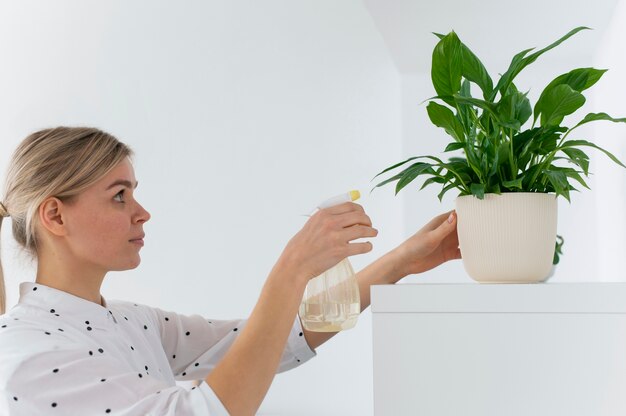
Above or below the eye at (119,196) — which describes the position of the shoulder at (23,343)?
below

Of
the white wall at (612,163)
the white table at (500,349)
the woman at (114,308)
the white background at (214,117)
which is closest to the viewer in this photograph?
the white table at (500,349)

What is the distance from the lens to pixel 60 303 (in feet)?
3.76

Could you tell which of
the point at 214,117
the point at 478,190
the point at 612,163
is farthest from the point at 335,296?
the point at 214,117

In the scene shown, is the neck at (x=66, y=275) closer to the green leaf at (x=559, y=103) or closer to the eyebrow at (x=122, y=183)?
the eyebrow at (x=122, y=183)

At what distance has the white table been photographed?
0.87 meters

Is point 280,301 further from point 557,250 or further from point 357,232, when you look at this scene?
point 557,250

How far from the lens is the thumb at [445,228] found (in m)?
1.08

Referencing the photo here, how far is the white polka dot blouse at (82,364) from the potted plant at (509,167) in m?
0.41

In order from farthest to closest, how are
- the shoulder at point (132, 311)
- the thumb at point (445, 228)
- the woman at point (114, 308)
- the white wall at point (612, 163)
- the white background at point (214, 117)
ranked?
the white background at point (214, 117), the white wall at point (612, 163), the shoulder at point (132, 311), the thumb at point (445, 228), the woman at point (114, 308)

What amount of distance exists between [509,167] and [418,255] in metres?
0.25

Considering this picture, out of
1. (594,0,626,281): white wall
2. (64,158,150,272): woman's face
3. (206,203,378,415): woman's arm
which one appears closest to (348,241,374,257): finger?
(206,203,378,415): woman's arm

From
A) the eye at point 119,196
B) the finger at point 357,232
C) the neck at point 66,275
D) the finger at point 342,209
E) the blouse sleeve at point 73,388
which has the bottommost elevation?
the blouse sleeve at point 73,388

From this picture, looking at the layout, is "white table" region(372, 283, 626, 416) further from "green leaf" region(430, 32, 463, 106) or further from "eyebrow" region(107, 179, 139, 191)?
"eyebrow" region(107, 179, 139, 191)

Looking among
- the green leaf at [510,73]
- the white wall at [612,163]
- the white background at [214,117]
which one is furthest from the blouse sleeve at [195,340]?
the white background at [214,117]
